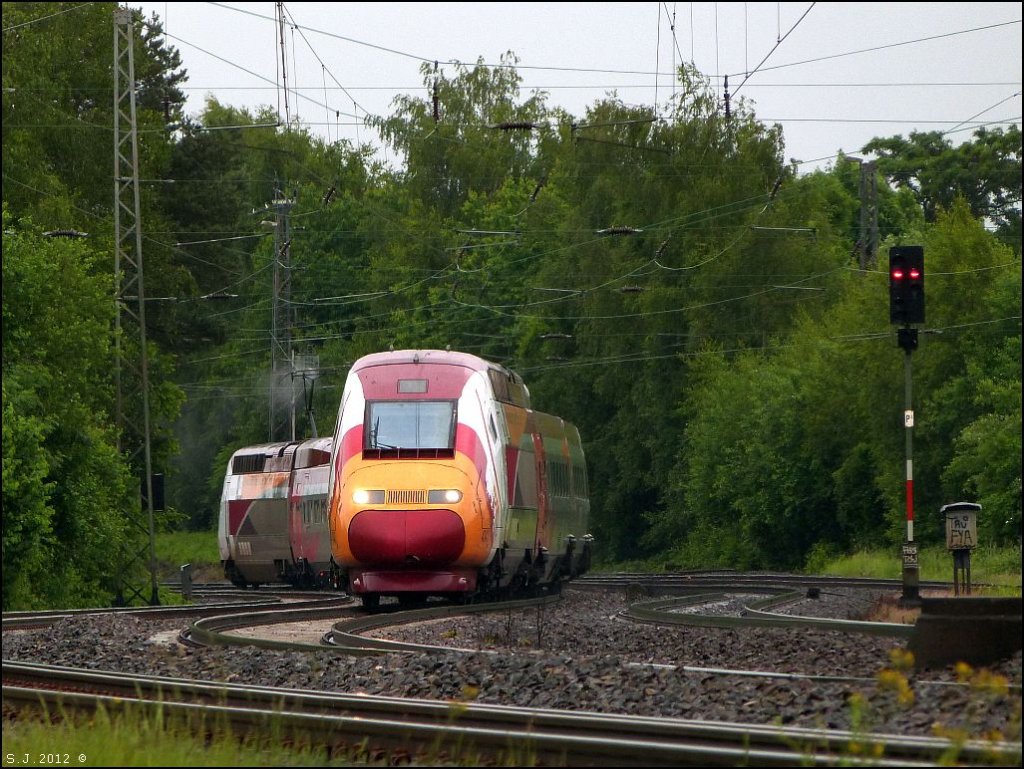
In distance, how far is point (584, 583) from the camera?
38.8m

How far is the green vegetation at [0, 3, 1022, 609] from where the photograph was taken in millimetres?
34781

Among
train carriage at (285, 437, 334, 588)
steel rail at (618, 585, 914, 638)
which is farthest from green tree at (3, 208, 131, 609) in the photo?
steel rail at (618, 585, 914, 638)

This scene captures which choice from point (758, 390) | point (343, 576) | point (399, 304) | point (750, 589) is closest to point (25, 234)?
point (343, 576)

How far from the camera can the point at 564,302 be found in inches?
2477

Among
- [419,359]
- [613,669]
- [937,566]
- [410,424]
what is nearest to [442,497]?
[410,424]

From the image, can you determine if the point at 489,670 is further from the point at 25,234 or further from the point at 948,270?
the point at 948,270

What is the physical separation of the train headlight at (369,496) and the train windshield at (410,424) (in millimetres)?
652

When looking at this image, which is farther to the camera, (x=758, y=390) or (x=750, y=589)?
(x=758, y=390)

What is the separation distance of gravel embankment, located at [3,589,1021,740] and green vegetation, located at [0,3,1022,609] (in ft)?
34.6

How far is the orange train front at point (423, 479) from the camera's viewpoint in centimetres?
2286

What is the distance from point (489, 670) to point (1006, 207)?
200 ft

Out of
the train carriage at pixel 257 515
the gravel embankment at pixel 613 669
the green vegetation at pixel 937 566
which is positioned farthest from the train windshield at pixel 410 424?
the train carriage at pixel 257 515

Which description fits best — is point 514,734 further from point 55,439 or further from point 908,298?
point 55,439

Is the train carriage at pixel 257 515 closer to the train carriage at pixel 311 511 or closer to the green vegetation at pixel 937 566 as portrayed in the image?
the train carriage at pixel 311 511
